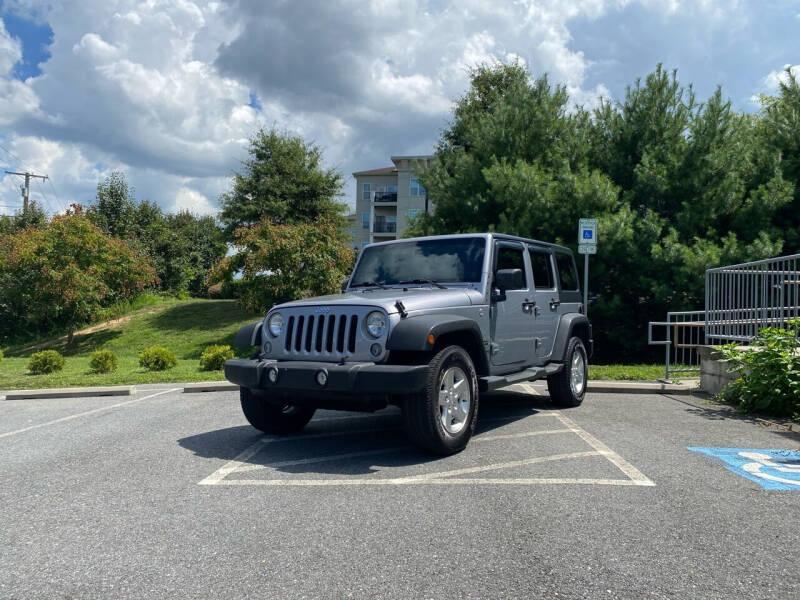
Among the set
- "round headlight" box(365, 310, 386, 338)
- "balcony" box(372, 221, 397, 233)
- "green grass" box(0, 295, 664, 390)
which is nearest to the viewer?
"round headlight" box(365, 310, 386, 338)

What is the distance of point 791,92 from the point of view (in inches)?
598

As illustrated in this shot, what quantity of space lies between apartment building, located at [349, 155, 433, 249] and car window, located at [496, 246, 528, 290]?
42.8 metres

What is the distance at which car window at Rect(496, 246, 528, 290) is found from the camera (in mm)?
6588

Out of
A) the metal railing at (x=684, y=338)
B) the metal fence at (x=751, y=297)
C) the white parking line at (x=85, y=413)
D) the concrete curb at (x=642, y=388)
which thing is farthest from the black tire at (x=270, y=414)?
the metal railing at (x=684, y=338)

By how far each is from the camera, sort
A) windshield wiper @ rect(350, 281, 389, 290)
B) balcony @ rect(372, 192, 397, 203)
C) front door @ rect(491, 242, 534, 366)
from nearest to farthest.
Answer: front door @ rect(491, 242, 534, 366) → windshield wiper @ rect(350, 281, 389, 290) → balcony @ rect(372, 192, 397, 203)

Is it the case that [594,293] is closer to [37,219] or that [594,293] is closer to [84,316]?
[84,316]

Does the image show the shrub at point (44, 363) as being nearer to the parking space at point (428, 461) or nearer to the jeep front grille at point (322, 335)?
the parking space at point (428, 461)

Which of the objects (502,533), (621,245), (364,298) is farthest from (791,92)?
(502,533)

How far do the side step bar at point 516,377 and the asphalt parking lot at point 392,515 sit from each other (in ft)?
1.78

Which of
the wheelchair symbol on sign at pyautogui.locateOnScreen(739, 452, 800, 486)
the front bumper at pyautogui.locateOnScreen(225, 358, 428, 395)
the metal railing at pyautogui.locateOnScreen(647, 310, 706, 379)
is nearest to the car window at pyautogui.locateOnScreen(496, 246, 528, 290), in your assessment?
the front bumper at pyautogui.locateOnScreen(225, 358, 428, 395)

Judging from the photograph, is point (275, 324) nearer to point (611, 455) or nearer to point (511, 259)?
point (511, 259)

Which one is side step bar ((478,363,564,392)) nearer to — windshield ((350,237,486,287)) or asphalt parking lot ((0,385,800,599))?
asphalt parking lot ((0,385,800,599))

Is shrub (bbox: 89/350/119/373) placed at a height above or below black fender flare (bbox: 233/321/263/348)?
below

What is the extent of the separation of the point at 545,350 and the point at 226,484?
4.18 metres
